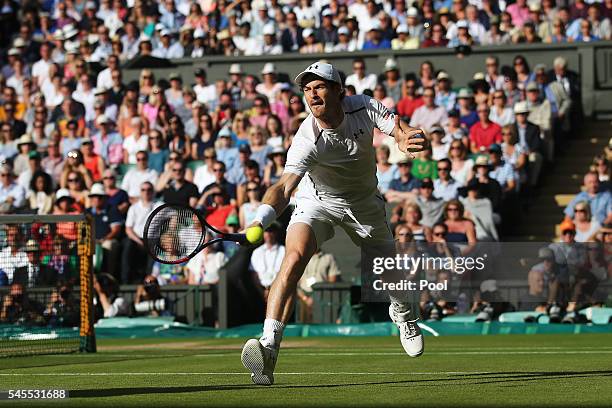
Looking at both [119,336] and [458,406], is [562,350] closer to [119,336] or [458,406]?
[458,406]

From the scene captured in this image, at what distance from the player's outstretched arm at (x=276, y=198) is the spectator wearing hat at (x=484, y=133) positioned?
38.4 feet

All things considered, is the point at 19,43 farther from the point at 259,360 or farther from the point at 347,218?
the point at 259,360

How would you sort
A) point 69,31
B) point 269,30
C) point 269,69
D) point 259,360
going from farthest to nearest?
point 69,31 < point 269,30 < point 269,69 < point 259,360

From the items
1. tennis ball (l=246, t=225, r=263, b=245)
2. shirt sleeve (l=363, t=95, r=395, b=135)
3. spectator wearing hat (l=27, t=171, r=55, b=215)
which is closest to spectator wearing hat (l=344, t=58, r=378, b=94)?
spectator wearing hat (l=27, t=171, r=55, b=215)

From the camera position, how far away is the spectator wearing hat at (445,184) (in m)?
19.2

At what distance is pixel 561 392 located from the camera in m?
7.88

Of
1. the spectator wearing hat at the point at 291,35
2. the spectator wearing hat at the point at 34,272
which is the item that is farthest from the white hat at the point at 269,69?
the spectator wearing hat at the point at 34,272

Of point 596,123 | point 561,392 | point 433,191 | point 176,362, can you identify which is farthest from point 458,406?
point 596,123

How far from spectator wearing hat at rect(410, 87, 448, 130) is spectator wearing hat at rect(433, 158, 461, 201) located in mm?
1639

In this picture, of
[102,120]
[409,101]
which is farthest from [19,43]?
[409,101]

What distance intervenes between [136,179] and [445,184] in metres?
5.58

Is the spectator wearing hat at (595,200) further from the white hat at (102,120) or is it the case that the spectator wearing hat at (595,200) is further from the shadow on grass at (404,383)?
the white hat at (102,120)

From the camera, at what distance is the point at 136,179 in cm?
2188

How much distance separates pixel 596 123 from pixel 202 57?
7.79m
